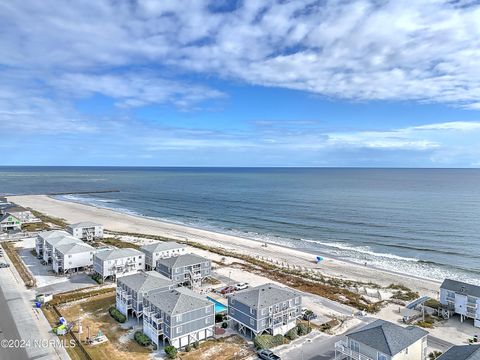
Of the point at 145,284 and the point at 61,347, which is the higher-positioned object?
the point at 145,284

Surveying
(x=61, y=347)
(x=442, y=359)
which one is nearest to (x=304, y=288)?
(x=442, y=359)

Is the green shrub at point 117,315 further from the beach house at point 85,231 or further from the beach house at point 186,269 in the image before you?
the beach house at point 85,231

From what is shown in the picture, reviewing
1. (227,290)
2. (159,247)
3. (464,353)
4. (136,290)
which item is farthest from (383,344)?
(159,247)

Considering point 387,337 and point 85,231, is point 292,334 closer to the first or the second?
point 387,337

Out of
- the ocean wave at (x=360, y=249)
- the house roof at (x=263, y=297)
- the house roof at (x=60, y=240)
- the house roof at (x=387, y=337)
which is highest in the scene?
the house roof at (x=60, y=240)

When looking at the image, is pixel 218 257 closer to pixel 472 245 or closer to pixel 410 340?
pixel 410 340

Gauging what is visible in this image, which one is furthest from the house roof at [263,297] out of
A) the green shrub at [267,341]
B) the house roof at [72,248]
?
the house roof at [72,248]
